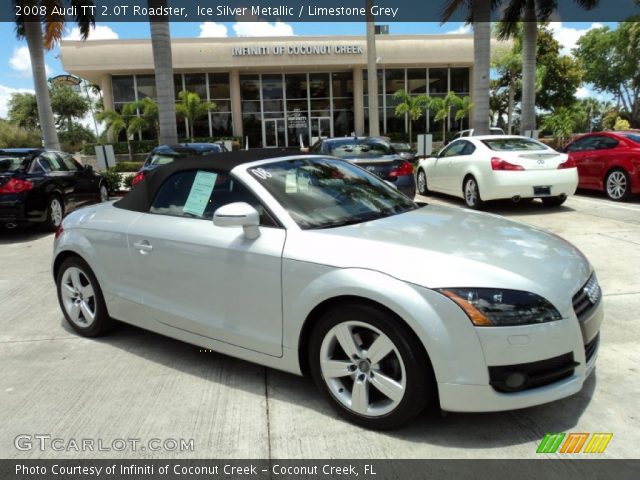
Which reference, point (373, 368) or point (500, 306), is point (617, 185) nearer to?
point (500, 306)

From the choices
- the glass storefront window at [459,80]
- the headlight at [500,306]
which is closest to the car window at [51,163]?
the headlight at [500,306]

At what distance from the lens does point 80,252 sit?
427 cm

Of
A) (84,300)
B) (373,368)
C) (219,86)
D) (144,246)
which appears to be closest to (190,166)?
(144,246)

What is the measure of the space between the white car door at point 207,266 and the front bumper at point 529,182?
6.60 m

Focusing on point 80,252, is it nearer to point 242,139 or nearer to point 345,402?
point 345,402

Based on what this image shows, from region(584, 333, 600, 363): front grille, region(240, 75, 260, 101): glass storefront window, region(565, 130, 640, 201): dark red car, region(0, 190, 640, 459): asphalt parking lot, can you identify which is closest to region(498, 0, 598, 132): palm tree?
region(565, 130, 640, 201): dark red car

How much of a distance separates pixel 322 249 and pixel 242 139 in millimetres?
31453

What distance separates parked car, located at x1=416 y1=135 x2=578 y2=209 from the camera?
29.7ft

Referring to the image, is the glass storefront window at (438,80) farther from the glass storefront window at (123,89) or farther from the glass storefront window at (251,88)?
the glass storefront window at (123,89)

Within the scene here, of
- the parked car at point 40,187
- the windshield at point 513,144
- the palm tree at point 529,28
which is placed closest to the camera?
the parked car at point 40,187

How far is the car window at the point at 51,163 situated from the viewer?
973 cm

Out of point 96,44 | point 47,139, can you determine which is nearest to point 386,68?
point 96,44

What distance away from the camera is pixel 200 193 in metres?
3.75

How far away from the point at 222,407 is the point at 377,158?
6.87m
